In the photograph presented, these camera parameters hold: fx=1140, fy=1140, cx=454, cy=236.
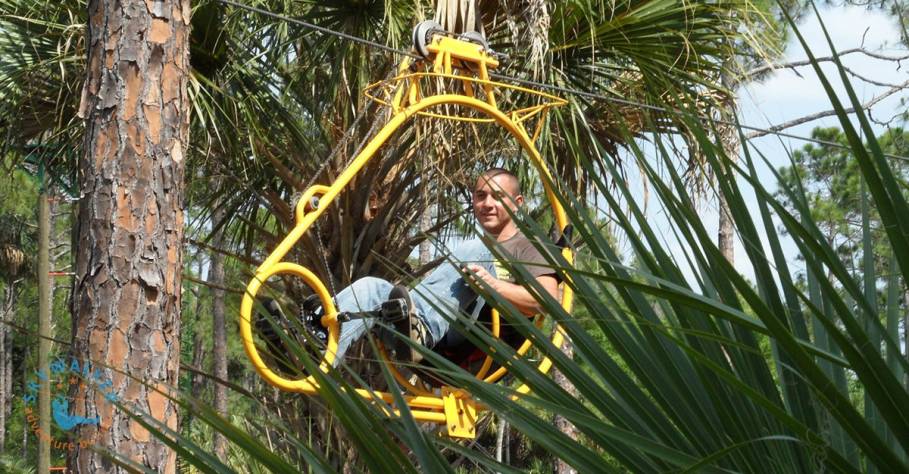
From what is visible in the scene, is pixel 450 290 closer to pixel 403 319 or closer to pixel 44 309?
pixel 403 319

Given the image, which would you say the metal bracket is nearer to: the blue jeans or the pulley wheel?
the blue jeans

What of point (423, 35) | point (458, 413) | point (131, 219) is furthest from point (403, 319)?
point (423, 35)

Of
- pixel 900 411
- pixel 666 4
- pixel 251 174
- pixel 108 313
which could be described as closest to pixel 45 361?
pixel 108 313

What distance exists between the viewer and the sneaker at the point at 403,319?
3270mm

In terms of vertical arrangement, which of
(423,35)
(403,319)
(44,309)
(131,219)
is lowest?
(403,319)

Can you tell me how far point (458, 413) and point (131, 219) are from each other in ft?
3.81

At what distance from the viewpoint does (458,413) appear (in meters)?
3.59

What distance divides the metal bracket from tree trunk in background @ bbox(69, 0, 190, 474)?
832 mm

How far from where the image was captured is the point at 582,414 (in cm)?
88

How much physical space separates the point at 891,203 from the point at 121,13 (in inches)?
119

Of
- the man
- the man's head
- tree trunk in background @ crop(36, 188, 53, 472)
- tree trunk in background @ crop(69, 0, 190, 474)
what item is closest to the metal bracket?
the man

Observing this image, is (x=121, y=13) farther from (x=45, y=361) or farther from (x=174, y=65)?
(x=45, y=361)

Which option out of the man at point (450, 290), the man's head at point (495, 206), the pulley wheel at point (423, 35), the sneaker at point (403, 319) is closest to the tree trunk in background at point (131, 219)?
the man at point (450, 290)

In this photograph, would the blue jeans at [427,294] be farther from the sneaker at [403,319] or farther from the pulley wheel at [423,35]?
the pulley wheel at [423,35]
